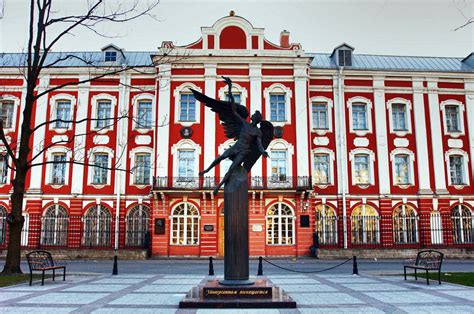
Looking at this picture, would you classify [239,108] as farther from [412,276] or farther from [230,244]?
[412,276]

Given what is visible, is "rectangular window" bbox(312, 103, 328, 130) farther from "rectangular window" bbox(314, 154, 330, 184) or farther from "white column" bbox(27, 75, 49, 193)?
"white column" bbox(27, 75, 49, 193)

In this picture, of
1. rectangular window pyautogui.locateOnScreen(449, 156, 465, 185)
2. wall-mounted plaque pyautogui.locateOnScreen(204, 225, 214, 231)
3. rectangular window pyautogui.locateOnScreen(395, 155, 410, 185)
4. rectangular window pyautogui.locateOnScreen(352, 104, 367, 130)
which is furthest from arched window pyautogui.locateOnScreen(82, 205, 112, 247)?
rectangular window pyautogui.locateOnScreen(449, 156, 465, 185)

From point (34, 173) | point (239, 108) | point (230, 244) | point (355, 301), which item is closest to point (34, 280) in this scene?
point (230, 244)

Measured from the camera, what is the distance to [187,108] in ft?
85.2

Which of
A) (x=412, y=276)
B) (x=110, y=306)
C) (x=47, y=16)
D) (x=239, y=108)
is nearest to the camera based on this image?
(x=110, y=306)

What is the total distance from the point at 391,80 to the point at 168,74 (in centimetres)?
1404

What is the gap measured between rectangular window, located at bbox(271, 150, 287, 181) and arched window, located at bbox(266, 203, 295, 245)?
1.81m

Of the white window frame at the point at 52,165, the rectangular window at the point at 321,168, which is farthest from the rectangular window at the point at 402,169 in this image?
the white window frame at the point at 52,165

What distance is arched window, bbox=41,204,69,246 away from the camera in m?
25.2

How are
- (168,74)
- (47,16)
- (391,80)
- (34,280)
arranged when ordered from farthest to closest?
1. (391,80)
2. (168,74)
3. (47,16)
4. (34,280)

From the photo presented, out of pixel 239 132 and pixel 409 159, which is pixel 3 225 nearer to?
pixel 239 132

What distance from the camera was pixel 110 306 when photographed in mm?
8227

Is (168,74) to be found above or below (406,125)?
above

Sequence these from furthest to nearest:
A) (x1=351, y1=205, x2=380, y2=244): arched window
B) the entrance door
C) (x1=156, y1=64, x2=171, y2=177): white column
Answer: (x1=351, y1=205, x2=380, y2=244): arched window < (x1=156, y1=64, x2=171, y2=177): white column < the entrance door
